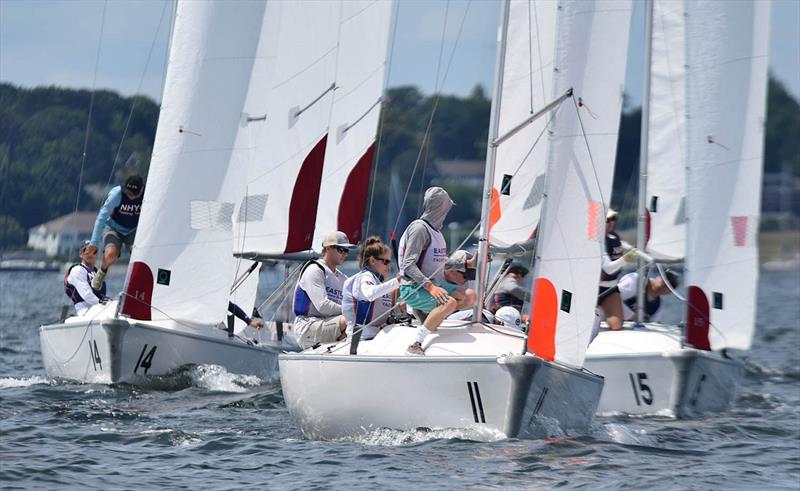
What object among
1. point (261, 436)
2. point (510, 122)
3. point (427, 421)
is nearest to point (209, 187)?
point (510, 122)

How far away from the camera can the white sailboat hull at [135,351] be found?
14.1 metres

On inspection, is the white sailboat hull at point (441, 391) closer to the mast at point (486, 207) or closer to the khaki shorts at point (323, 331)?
the mast at point (486, 207)

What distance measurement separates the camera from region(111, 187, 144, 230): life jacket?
15438 millimetres

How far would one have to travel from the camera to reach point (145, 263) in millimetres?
14414

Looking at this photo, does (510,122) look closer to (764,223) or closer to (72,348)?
(72,348)

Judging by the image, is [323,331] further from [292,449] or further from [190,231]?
[190,231]

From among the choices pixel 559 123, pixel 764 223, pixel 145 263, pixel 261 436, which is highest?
pixel 764 223

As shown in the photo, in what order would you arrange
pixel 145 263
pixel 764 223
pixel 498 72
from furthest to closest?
pixel 764 223, pixel 145 263, pixel 498 72

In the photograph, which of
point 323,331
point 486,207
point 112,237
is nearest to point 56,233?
point 112,237

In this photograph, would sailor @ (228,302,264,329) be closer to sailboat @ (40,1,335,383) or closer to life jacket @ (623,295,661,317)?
sailboat @ (40,1,335,383)

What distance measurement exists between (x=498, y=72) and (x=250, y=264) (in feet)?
19.9

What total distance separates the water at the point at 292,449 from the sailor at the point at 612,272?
1310mm

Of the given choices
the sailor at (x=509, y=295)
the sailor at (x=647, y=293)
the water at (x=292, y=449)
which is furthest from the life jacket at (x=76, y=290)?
the sailor at (x=647, y=293)

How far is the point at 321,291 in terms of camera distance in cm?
1258
